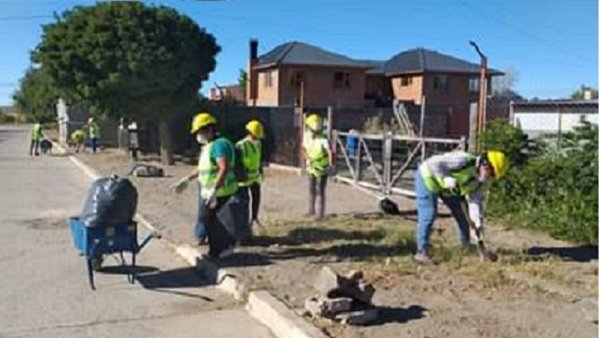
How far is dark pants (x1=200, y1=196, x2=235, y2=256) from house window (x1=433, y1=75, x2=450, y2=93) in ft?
165

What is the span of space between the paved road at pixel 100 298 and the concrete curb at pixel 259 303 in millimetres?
90

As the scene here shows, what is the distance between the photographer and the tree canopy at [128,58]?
2334cm

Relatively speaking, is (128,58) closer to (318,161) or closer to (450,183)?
(318,161)

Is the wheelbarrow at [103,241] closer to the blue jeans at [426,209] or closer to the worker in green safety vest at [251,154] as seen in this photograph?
the worker in green safety vest at [251,154]

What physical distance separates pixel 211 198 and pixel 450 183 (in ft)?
8.13

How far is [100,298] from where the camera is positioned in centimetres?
695

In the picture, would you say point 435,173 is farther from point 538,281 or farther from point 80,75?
point 80,75

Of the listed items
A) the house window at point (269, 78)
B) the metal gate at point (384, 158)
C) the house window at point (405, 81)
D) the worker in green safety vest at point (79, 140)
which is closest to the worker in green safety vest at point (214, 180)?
the metal gate at point (384, 158)

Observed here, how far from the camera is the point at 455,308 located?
6.19 meters

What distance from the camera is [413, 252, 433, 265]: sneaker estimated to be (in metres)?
7.91

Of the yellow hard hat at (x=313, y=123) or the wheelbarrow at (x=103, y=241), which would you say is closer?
the wheelbarrow at (x=103, y=241)

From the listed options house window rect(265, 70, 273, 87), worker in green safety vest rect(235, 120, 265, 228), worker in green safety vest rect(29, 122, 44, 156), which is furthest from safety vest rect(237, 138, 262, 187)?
house window rect(265, 70, 273, 87)

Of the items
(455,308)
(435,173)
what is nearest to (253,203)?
(435,173)

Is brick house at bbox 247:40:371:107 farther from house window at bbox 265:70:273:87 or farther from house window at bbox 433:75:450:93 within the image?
house window at bbox 433:75:450:93
